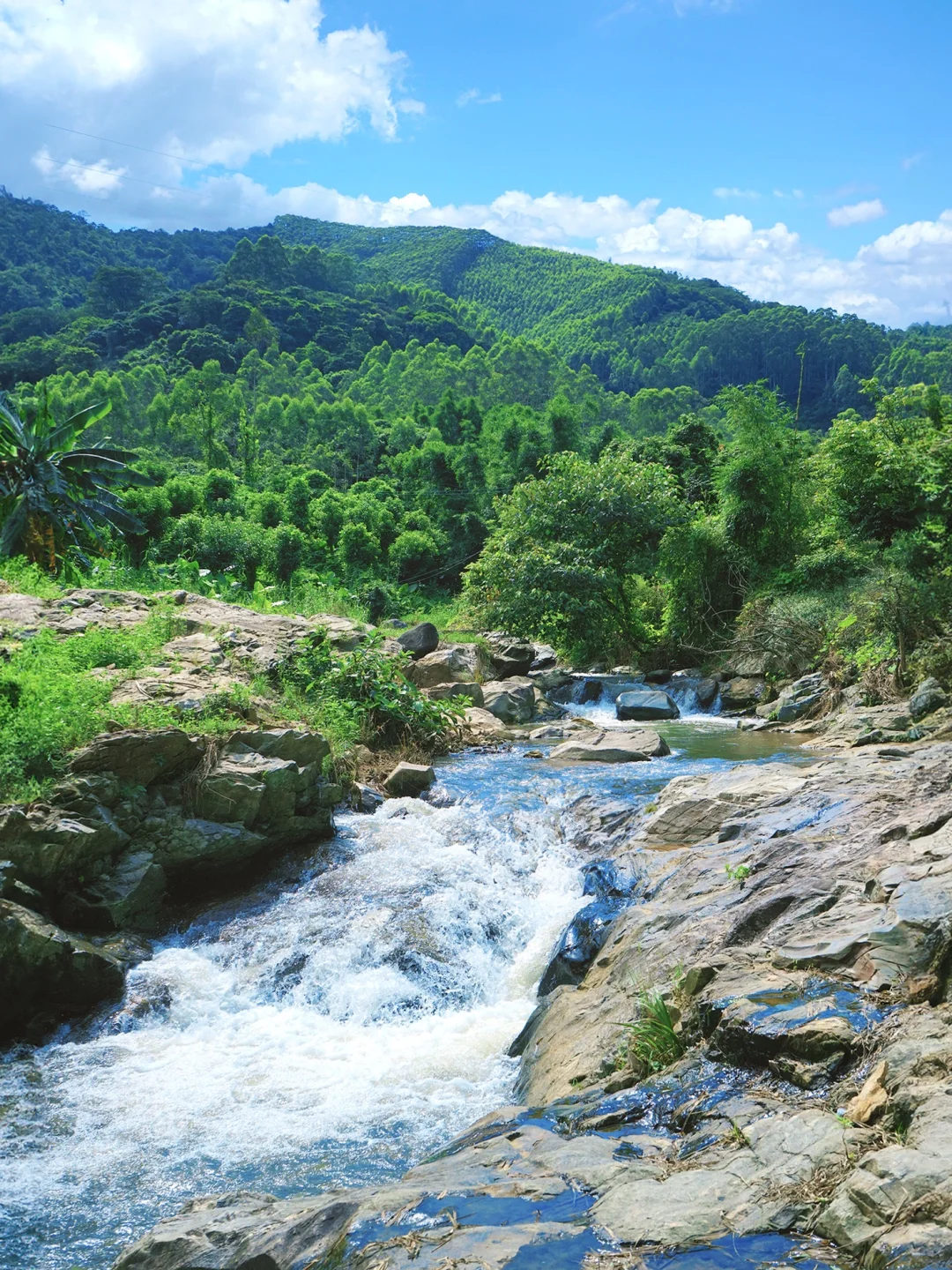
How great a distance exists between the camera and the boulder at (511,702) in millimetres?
18906

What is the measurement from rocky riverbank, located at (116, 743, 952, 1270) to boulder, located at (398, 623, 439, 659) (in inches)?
593

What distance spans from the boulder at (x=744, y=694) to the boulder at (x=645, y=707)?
1.25 metres

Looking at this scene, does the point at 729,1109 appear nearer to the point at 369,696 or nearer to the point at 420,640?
the point at 369,696

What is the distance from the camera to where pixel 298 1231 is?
3.77m

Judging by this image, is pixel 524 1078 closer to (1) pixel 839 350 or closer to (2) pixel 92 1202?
(2) pixel 92 1202

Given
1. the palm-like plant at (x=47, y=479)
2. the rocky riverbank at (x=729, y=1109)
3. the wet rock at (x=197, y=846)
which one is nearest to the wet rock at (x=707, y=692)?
the wet rock at (x=197, y=846)

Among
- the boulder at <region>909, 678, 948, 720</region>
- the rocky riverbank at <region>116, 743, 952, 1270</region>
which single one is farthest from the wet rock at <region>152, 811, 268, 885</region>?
the boulder at <region>909, 678, 948, 720</region>

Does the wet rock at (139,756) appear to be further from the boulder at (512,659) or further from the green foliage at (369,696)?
the boulder at (512,659)

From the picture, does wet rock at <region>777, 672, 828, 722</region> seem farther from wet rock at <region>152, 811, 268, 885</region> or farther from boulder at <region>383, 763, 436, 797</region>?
wet rock at <region>152, 811, 268, 885</region>

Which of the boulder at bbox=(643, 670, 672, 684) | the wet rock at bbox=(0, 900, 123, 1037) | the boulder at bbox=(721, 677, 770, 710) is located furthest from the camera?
the boulder at bbox=(643, 670, 672, 684)

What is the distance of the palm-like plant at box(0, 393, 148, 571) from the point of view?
67.8ft

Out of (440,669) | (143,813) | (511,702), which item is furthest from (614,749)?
(143,813)

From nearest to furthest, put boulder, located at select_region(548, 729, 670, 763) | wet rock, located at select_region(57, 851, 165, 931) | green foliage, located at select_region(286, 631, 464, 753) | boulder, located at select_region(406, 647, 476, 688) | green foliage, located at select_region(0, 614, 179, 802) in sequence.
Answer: wet rock, located at select_region(57, 851, 165, 931) → green foliage, located at select_region(0, 614, 179, 802) → green foliage, located at select_region(286, 631, 464, 753) → boulder, located at select_region(548, 729, 670, 763) → boulder, located at select_region(406, 647, 476, 688)

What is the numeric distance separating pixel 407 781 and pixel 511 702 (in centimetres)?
664
